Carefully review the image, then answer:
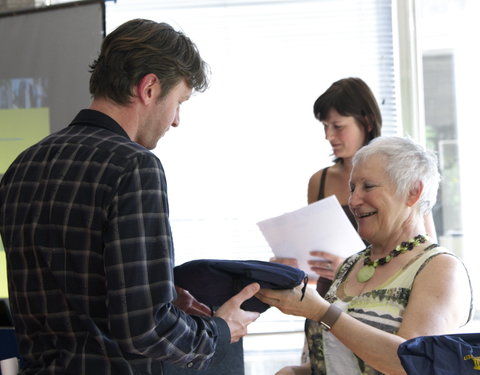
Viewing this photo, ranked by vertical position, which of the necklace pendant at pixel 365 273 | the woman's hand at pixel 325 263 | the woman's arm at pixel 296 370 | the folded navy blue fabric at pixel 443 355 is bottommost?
the woman's arm at pixel 296 370

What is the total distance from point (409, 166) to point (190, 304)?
0.84 meters

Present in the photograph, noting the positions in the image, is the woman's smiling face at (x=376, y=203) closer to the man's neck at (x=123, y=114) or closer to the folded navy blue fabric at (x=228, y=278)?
the folded navy blue fabric at (x=228, y=278)

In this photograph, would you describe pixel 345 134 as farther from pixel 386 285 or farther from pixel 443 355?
pixel 443 355

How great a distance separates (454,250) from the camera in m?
4.80

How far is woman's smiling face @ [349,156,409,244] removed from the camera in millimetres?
2293

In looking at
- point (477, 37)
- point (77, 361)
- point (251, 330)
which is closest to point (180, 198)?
point (251, 330)

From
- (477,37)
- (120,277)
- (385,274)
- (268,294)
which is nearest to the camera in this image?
(120,277)

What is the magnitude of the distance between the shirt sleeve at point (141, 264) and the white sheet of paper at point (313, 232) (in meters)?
1.23

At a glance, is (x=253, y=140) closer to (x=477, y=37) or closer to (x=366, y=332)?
(x=477, y=37)

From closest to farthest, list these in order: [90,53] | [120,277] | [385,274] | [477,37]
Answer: [120,277]
[385,274]
[90,53]
[477,37]

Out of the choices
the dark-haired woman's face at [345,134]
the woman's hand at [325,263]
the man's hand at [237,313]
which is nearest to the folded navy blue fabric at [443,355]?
the man's hand at [237,313]

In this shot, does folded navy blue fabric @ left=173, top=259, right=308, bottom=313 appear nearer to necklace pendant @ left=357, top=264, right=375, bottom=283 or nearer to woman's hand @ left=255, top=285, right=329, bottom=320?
woman's hand @ left=255, top=285, right=329, bottom=320

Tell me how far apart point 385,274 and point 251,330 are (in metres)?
2.70

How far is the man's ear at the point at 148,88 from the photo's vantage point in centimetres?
166
